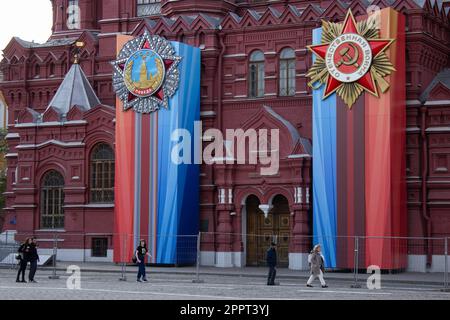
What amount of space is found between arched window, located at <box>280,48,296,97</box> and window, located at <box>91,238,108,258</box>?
12.6m

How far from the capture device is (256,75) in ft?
161

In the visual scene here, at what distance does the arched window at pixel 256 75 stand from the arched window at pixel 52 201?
1205 centimetres

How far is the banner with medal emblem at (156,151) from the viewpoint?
157ft

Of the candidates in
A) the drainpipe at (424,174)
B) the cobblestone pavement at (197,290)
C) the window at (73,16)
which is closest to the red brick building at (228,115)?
the drainpipe at (424,174)

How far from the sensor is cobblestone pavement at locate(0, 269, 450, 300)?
29281mm

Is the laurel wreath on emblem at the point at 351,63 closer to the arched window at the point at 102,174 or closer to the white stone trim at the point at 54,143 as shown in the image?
the arched window at the point at 102,174

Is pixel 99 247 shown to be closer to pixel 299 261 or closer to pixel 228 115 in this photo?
pixel 228 115

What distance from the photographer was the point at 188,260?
4784 centimetres

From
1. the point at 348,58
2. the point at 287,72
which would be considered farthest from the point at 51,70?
the point at 348,58

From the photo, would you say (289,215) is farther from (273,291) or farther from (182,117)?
(273,291)

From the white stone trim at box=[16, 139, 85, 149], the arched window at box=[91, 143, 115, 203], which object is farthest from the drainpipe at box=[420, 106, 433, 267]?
the white stone trim at box=[16, 139, 85, 149]

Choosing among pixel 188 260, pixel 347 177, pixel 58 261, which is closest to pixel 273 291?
pixel 347 177

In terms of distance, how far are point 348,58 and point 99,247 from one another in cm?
1729

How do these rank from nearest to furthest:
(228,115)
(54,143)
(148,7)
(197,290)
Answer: (197,290)
(228,115)
(54,143)
(148,7)
